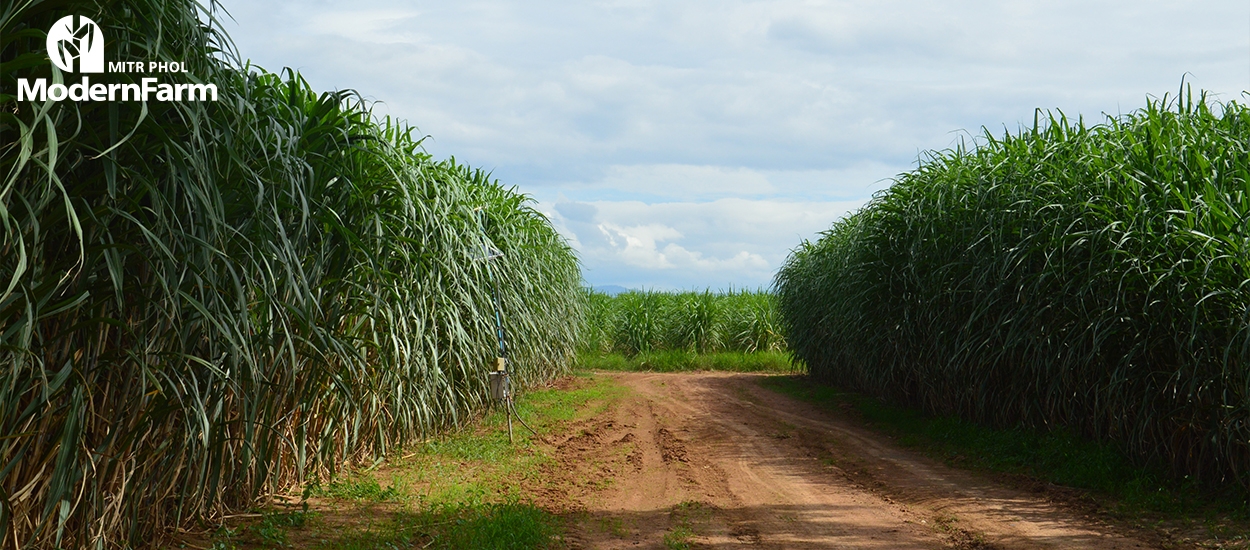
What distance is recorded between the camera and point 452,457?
6.42m

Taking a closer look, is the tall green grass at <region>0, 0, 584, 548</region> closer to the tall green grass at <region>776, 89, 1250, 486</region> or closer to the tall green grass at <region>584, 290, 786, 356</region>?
the tall green grass at <region>776, 89, 1250, 486</region>

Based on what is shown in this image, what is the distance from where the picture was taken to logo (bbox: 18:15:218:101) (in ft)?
8.82

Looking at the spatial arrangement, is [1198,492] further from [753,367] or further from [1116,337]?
[753,367]

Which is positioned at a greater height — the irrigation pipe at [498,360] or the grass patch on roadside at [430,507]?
the irrigation pipe at [498,360]

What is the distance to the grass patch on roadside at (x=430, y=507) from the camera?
4195mm


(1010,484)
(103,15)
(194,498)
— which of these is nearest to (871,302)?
(1010,484)

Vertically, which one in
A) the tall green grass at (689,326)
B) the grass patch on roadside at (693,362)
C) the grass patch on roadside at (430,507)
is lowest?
the grass patch on roadside at (430,507)

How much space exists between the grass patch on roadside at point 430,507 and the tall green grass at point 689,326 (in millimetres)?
11960

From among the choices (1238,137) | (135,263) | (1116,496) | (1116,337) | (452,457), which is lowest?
(1116,496)

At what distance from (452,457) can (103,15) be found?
4.20 metres

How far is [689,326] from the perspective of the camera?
63.0 ft

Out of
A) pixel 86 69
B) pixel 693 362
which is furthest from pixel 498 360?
pixel 693 362

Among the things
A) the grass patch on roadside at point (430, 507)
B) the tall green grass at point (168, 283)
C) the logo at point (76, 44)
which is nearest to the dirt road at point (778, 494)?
the grass patch on roadside at point (430, 507)

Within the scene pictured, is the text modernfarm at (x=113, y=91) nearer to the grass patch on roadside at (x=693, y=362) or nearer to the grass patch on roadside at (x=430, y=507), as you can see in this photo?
the grass patch on roadside at (x=430, y=507)
